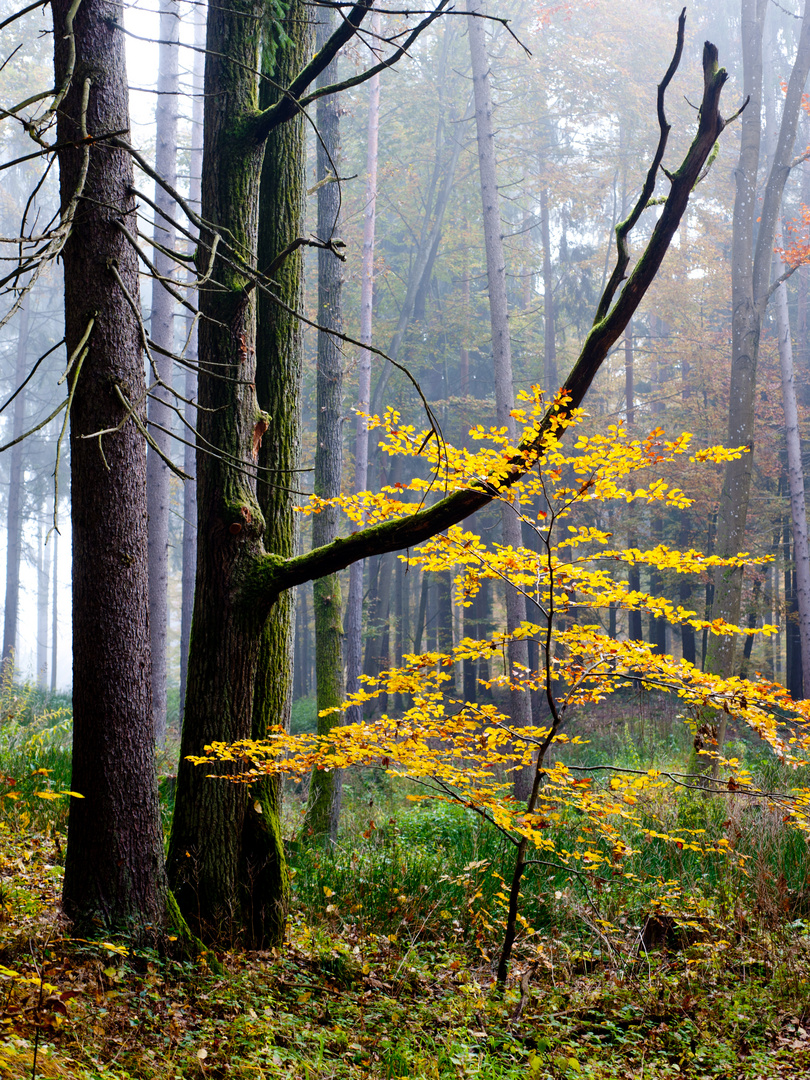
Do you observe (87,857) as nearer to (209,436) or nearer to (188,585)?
(209,436)

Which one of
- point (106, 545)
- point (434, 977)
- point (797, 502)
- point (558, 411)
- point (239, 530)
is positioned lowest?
point (434, 977)

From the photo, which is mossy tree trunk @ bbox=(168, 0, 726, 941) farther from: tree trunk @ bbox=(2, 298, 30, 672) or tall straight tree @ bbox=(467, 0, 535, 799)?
tree trunk @ bbox=(2, 298, 30, 672)

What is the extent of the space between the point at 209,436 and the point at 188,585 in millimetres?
11586

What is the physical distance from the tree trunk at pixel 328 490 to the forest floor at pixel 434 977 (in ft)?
2.83

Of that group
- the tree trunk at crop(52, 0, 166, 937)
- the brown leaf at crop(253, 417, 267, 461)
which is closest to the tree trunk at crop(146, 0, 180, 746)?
the brown leaf at crop(253, 417, 267, 461)

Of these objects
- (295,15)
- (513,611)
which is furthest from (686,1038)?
(295,15)

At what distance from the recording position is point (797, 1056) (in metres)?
3.33

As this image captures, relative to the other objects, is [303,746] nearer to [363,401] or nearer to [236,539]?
[236,539]

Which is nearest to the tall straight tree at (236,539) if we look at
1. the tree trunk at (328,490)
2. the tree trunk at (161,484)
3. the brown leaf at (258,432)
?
the brown leaf at (258,432)

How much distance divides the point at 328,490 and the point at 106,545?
4.35 meters

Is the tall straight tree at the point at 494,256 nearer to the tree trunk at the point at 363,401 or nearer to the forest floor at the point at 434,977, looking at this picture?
the tree trunk at the point at 363,401

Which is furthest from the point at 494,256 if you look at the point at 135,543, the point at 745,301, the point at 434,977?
the point at 434,977

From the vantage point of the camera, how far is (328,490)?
767 centimetres

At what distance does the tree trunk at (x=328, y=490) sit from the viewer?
23.3ft
